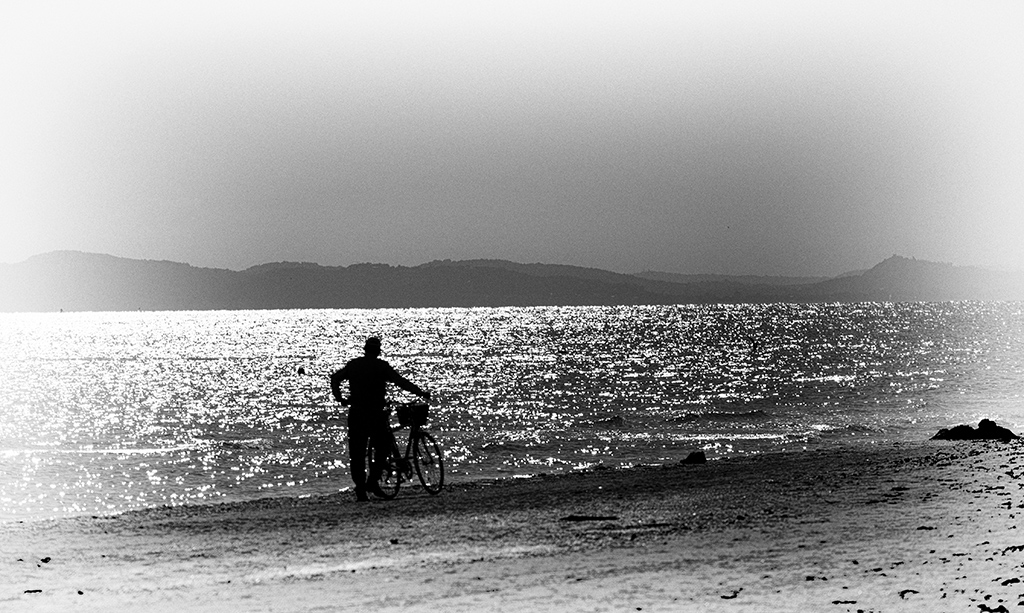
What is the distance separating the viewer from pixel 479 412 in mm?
62156

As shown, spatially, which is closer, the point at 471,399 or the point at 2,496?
the point at 2,496

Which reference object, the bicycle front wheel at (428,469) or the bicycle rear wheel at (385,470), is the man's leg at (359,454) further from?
the bicycle front wheel at (428,469)

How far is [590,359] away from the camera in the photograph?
122375mm

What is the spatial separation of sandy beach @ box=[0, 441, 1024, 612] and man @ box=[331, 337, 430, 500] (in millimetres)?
510

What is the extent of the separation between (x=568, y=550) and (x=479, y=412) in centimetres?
5088

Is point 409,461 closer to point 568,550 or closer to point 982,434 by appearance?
point 568,550

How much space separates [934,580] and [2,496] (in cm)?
2760

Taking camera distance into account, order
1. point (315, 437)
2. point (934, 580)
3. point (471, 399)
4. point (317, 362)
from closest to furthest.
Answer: point (934, 580) < point (315, 437) < point (471, 399) < point (317, 362)

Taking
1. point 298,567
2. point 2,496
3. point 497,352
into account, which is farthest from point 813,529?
point 497,352

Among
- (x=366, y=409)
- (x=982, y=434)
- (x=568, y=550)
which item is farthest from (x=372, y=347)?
(x=982, y=434)

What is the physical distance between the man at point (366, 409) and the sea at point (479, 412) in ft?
20.9

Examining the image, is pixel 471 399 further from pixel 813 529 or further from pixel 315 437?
pixel 813 529

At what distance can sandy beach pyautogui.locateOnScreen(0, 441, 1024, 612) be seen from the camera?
30.7 ft

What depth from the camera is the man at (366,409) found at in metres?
16.1
